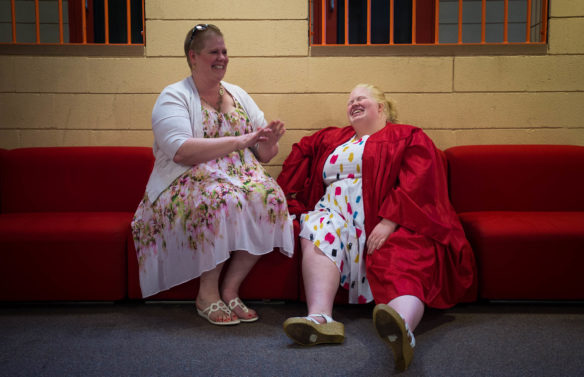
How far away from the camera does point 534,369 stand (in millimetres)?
1598

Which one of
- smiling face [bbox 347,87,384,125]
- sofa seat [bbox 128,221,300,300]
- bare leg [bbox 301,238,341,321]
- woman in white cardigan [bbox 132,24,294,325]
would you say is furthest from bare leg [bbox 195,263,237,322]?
smiling face [bbox 347,87,384,125]

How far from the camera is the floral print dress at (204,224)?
6.78ft

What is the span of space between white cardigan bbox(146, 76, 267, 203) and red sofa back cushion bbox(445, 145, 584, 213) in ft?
4.65

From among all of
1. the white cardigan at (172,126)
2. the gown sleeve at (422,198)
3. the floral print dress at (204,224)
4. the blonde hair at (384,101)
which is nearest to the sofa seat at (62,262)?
the floral print dress at (204,224)

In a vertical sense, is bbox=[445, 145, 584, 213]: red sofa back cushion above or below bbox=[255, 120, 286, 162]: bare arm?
below

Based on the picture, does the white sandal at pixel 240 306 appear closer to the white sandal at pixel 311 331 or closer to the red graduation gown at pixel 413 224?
the white sandal at pixel 311 331

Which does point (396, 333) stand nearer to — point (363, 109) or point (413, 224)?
point (413, 224)

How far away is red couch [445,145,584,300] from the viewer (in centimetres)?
220

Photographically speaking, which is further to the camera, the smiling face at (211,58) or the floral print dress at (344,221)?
the smiling face at (211,58)

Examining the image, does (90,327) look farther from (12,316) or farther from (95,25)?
(95,25)

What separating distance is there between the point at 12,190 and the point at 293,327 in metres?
1.85

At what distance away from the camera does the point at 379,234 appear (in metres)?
2.08

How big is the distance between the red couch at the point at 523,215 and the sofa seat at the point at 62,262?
1.67 meters

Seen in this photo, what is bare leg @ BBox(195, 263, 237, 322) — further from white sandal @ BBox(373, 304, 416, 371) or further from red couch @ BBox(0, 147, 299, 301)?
white sandal @ BBox(373, 304, 416, 371)
